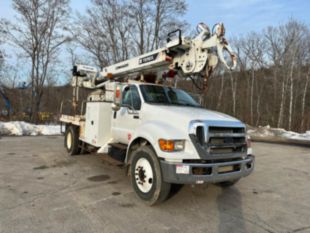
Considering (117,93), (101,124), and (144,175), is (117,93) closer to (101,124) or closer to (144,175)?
(101,124)

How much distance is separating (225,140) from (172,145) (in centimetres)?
96

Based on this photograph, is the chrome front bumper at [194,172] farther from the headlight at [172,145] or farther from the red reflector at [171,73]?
the red reflector at [171,73]

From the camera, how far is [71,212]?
3803mm

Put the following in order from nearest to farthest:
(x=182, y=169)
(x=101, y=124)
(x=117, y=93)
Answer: (x=182, y=169)
(x=117, y=93)
(x=101, y=124)

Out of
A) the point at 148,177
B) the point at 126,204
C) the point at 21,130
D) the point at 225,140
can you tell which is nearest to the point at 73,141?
the point at 126,204

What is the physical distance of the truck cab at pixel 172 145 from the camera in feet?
12.3

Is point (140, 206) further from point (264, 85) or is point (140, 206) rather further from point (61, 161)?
point (264, 85)

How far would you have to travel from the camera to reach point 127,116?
5.34 m

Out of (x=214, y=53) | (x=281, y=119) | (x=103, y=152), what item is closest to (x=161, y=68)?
(x=214, y=53)

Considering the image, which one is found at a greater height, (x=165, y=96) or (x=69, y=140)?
(x=165, y=96)

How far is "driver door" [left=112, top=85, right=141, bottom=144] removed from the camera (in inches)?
201

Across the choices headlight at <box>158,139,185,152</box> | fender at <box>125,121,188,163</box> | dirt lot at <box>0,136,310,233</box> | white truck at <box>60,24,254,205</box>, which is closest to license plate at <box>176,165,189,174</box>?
white truck at <box>60,24,254,205</box>

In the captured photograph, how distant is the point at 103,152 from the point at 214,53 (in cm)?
338

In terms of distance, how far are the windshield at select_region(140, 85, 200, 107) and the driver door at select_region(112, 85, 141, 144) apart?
0.20 m
